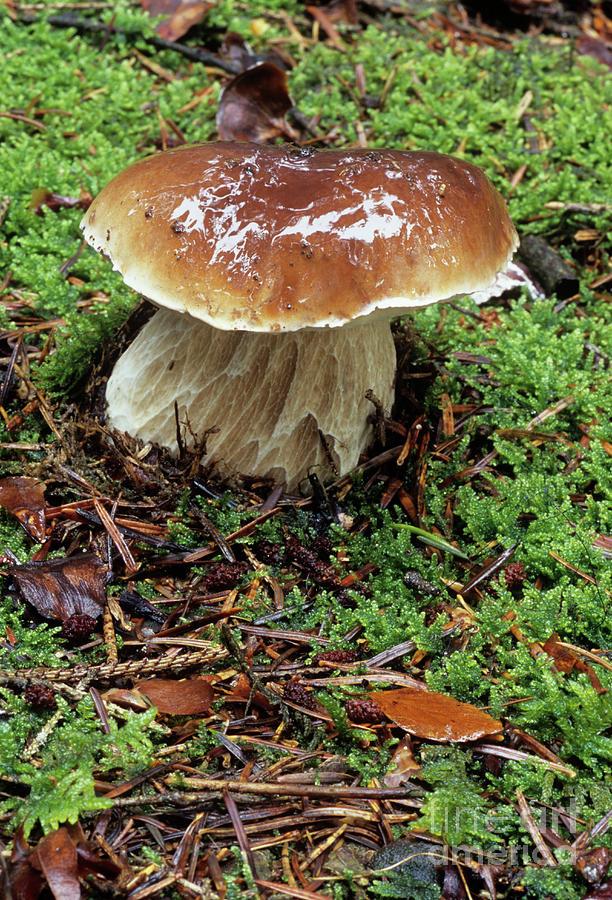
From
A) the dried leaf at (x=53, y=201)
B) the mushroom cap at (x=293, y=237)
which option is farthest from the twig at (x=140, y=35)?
the mushroom cap at (x=293, y=237)

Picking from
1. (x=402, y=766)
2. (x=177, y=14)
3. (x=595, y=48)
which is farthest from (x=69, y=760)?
(x=595, y=48)

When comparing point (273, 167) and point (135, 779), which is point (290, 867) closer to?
point (135, 779)

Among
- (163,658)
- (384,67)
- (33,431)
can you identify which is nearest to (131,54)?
(384,67)

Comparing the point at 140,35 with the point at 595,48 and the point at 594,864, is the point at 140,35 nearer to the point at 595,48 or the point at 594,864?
the point at 595,48

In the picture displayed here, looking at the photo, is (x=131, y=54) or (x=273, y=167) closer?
(x=273, y=167)

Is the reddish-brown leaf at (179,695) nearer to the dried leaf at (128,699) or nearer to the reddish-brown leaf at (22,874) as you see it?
the dried leaf at (128,699)
